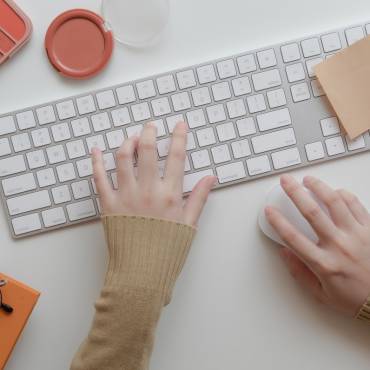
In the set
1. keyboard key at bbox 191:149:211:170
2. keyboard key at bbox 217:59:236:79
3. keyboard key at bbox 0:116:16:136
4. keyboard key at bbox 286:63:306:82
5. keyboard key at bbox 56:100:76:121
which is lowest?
keyboard key at bbox 0:116:16:136

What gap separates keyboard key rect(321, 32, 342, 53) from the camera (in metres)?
0.81

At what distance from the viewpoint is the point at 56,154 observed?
2.64 feet

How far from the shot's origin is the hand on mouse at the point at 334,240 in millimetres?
783

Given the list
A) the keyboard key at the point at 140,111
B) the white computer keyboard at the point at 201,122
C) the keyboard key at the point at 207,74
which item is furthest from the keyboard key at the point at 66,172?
the keyboard key at the point at 207,74

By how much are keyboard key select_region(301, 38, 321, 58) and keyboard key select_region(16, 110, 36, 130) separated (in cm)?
38

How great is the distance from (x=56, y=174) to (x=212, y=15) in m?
0.31

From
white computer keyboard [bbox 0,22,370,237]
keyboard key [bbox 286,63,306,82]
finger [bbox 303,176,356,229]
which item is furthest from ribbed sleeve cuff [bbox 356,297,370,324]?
keyboard key [bbox 286,63,306,82]

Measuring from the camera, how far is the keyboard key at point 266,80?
31.7 inches

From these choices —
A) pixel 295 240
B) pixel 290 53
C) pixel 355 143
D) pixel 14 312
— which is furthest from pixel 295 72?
pixel 14 312

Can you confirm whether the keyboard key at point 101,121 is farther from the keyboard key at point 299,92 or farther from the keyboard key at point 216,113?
the keyboard key at point 299,92

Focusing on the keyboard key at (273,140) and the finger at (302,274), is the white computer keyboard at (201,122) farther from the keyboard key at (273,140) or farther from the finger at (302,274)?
the finger at (302,274)

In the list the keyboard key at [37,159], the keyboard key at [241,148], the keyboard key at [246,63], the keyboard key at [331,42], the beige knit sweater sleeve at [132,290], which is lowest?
the beige knit sweater sleeve at [132,290]

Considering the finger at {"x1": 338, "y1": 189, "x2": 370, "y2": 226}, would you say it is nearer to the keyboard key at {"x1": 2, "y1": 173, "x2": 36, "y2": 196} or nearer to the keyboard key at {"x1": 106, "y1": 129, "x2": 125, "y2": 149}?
the keyboard key at {"x1": 106, "y1": 129, "x2": 125, "y2": 149}

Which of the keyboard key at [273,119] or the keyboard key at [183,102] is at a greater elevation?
the keyboard key at [273,119]
